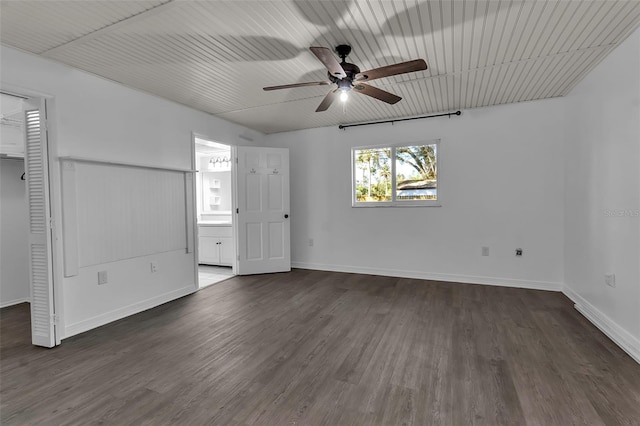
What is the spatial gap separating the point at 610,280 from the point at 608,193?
0.79m

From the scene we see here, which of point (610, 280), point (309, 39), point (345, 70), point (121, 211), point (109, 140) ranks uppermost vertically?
point (309, 39)

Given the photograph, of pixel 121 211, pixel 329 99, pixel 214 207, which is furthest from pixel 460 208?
pixel 214 207

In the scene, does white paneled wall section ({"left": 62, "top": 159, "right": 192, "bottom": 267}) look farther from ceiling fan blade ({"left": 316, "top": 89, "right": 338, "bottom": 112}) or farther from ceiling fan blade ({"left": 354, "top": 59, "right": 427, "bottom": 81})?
ceiling fan blade ({"left": 354, "top": 59, "right": 427, "bottom": 81})

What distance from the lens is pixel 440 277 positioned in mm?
4551

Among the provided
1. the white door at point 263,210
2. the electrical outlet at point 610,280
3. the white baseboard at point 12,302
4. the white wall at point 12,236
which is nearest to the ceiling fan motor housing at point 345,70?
the white door at point 263,210

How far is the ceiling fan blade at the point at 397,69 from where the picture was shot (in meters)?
2.20

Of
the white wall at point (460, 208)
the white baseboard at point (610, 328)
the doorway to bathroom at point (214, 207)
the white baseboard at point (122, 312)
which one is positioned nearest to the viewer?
the white baseboard at point (610, 328)

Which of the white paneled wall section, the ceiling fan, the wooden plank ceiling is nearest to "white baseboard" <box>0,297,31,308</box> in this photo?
the white paneled wall section

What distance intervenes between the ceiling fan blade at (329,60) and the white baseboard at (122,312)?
3.17 metres

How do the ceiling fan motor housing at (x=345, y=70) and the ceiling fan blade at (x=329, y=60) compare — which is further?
the ceiling fan motor housing at (x=345, y=70)

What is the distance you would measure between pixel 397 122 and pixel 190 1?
3.48m

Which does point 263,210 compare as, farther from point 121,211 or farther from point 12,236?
point 12,236

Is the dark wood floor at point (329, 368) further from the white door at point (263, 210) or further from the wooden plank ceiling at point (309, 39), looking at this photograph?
the wooden plank ceiling at point (309, 39)

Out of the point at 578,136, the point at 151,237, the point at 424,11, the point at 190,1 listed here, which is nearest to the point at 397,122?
the point at 578,136
